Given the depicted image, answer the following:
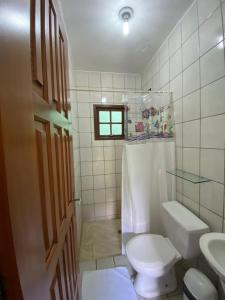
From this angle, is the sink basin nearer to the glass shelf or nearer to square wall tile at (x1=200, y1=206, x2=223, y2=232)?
square wall tile at (x1=200, y1=206, x2=223, y2=232)

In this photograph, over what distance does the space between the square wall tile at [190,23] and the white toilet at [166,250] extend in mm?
1581

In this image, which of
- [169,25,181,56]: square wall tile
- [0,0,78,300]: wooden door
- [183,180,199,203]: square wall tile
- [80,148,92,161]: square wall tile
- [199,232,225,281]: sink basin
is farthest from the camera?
[80,148,92,161]: square wall tile

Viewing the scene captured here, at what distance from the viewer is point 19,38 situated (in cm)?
38

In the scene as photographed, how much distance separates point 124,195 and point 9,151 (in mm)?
1634

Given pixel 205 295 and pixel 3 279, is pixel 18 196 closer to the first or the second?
pixel 3 279

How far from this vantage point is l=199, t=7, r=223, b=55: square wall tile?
3.47 feet

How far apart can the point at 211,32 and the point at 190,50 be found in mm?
234

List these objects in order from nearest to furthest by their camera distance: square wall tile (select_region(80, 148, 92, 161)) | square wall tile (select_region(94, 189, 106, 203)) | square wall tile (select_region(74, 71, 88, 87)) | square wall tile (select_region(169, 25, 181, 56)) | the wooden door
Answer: the wooden door → square wall tile (select_region(169, 25, 181, 56)) → square wall tile (select_region(74, 71, 88, 87)) → square wall tile (select_region(80, 148, 92, 161)) → square wall tile (select_region(94, 189, 106, 203))

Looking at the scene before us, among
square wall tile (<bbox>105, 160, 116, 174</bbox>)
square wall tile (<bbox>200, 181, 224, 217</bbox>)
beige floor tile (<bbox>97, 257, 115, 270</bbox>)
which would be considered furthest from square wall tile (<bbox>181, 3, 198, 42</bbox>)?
beige floor tile (<bbox>97, 257, 115, 270</bbox>)

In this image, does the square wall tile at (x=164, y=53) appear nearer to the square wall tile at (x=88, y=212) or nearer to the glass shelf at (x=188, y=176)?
the glass shelf at (x=188, y=176)

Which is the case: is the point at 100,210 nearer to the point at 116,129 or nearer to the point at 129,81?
the point at 116,129

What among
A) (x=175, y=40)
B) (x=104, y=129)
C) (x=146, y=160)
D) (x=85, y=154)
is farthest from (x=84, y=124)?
(x=175, y=40)

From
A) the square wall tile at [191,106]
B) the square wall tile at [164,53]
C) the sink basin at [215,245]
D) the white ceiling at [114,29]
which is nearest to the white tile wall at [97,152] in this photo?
the white ceiling at [114,29]

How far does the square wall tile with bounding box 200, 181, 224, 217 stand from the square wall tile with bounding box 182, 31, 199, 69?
105 centimetres
